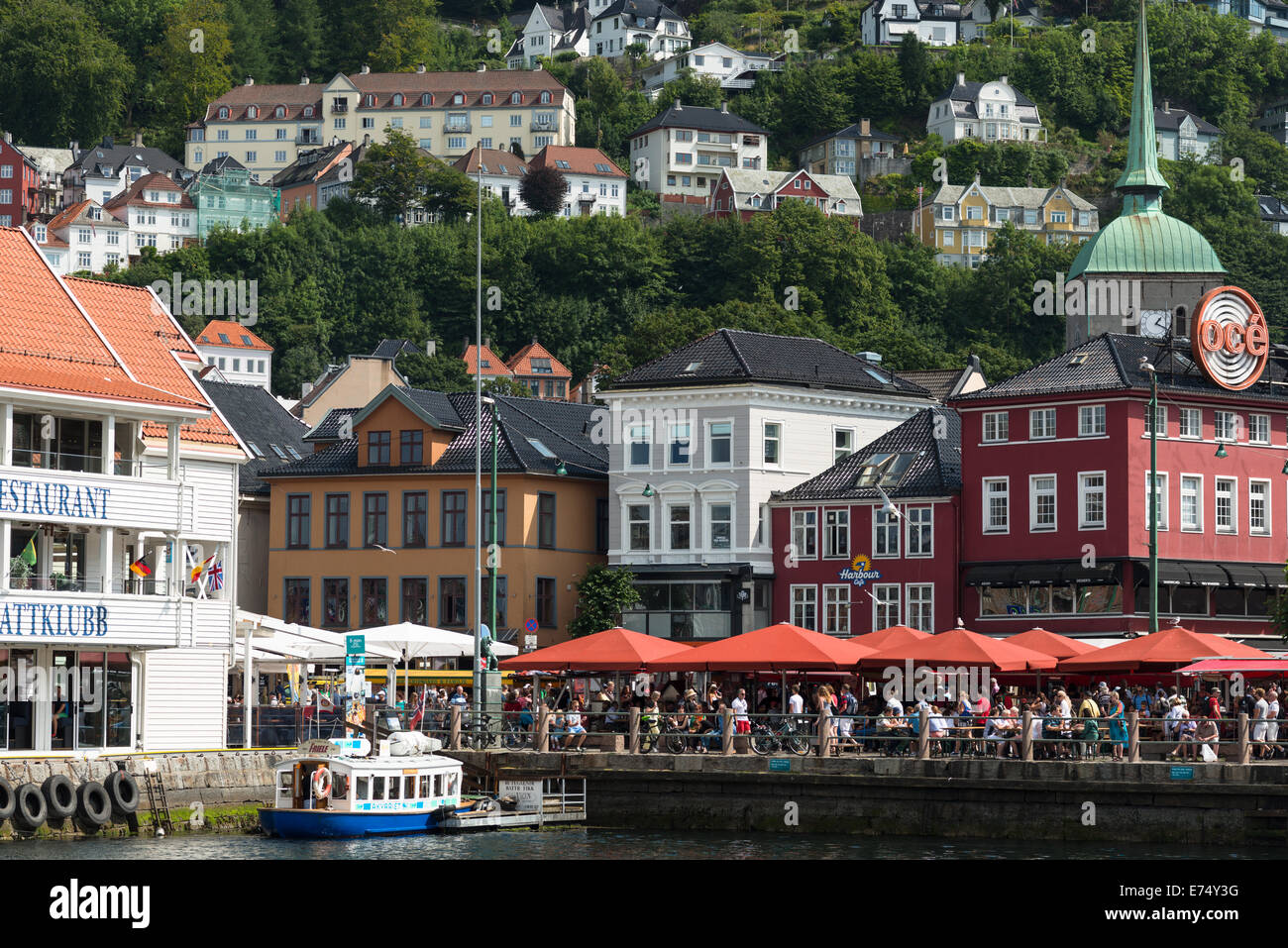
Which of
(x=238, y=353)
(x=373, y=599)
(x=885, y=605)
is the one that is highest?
(x=238, y=353)

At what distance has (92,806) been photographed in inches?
1513

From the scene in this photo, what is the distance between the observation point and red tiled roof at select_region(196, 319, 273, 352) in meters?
157

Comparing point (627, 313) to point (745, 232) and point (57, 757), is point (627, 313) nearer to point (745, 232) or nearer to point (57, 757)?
point (745, 232)

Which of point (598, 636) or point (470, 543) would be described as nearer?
point (598, 636)

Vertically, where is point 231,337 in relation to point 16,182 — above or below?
below

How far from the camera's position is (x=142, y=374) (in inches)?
1801

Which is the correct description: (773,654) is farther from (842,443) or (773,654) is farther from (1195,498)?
(842,443)

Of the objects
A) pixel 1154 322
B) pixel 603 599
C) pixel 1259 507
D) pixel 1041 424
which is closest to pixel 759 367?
pixel 603 599

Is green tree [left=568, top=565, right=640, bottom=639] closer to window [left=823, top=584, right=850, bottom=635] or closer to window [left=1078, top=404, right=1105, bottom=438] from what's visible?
window [left=823, top=584, right=850, bottom=635]

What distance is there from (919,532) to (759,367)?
8271 mm

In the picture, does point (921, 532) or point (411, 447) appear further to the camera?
point (411, 447)

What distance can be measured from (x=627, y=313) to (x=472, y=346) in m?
16.3
